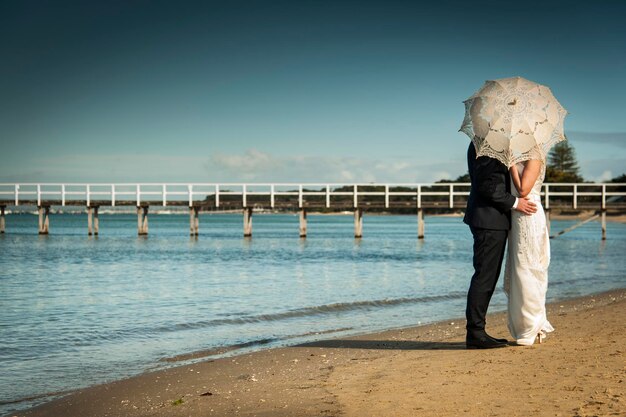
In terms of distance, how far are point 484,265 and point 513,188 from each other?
0.72 m

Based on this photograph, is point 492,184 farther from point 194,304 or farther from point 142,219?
point 142,219

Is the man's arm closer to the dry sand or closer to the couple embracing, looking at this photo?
the couple embracing

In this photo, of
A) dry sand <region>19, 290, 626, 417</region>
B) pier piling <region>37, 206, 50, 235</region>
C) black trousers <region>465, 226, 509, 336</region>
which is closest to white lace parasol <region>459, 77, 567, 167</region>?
black trousers <region>465, 226, 509, 336</region>

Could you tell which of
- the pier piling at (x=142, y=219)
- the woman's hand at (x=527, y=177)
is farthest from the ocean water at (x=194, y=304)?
the pier piling at (x=142, y=219)

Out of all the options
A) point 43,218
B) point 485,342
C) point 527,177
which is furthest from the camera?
point 43,218

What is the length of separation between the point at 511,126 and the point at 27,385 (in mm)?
5027

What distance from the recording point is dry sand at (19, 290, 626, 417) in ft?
17.7

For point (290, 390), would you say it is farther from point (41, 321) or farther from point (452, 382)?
point (41, 321)

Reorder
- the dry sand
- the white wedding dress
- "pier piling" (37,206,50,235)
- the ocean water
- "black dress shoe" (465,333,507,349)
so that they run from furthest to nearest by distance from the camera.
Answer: "pier piling" (37,206,50,235) < the ocean water < "black dress shoe" (465,333,507,349) < the white wedding dress < the dry sand

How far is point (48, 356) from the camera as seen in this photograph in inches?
364

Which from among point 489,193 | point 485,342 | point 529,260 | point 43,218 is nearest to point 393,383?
point 485,342

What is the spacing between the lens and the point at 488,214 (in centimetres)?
708

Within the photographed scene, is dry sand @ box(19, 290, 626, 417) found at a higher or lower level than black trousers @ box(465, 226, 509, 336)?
lower

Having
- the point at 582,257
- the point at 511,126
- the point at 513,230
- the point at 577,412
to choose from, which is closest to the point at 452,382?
the point at 577,412
